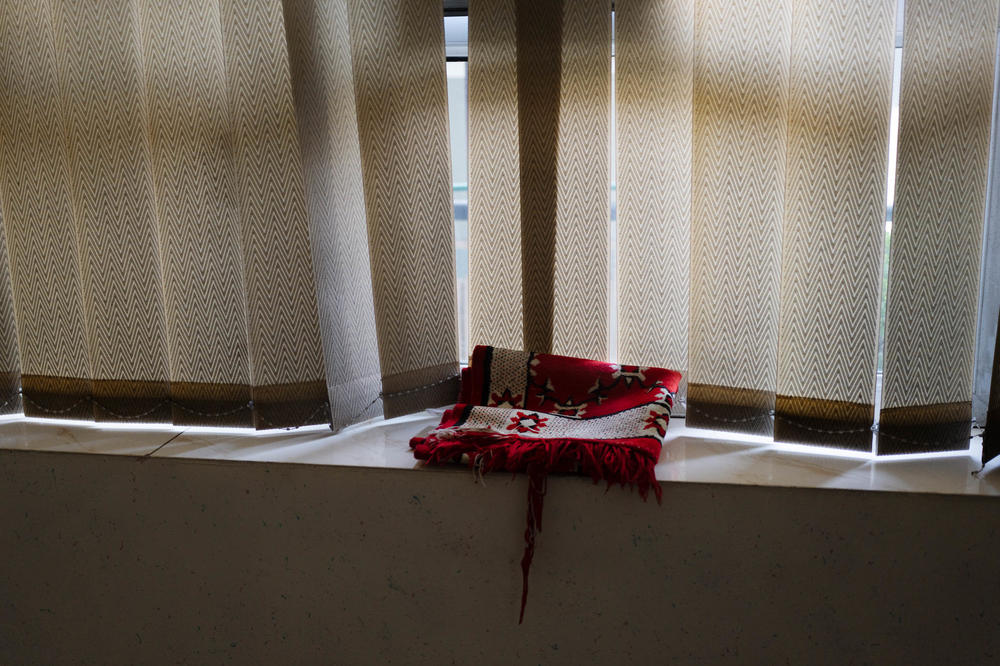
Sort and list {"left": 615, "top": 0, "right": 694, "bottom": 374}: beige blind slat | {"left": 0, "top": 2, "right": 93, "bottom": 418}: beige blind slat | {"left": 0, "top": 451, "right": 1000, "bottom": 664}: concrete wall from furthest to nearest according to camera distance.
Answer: {"left": 0, "top": 2, "right": 93, "bottom": 418}: beige blind slat
{"left": 615, "top": 0, "right": 694, "bottom": 374}: beige blind slat
{"left": 0, "top": 451, "right": 1000, "bottom": 664}: concrete wall

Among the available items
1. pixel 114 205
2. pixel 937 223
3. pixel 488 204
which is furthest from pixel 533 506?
pixel 114 205

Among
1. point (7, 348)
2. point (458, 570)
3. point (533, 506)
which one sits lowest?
point (458, 570)

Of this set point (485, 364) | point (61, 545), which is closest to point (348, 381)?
point (485, 364)

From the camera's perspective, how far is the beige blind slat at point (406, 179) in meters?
Answer: 1.15

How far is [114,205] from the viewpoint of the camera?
48.2 inches

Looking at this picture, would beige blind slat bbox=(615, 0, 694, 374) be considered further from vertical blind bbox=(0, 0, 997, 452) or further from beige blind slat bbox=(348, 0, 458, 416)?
beige blind slat bbox=(348, 0, 458, 416)

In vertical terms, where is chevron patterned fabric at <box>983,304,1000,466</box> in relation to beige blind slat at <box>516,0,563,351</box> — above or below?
below

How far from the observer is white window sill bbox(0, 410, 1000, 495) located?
1.01m

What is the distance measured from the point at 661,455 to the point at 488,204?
0.48m

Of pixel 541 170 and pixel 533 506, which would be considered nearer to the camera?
pixel 533 506

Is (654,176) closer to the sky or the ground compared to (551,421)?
closer to the sky

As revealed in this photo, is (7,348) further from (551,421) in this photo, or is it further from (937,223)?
(937,223)

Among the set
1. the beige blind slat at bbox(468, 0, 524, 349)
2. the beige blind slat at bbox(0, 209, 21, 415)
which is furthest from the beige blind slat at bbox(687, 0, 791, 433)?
the beige blind slat at bbox(0, 209, 21, 415)

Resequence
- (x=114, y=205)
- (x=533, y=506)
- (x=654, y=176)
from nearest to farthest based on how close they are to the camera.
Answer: (x=533, y=506), (x=654, y=176), (x=114, y=205)
